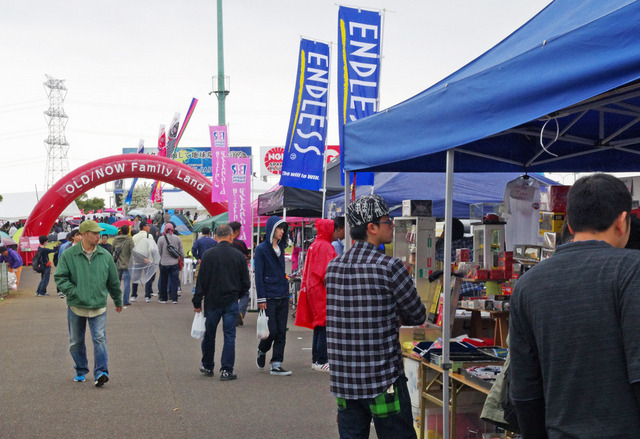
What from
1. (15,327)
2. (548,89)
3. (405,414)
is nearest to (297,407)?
(405,414)

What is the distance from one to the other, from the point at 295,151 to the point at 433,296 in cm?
648

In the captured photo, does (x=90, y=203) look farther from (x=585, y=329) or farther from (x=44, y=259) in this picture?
(x=585, y=329)

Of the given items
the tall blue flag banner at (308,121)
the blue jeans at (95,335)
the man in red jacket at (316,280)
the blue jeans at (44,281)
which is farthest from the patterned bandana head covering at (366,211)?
the blue jeans at (44,281)

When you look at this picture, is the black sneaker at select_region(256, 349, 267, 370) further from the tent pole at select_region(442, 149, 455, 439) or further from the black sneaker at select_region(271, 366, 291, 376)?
the tent pole at select_region(442, 149, 455, 439)

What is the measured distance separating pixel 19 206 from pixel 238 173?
157ft

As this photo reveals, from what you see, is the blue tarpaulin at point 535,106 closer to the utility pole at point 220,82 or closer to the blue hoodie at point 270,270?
the blue hoodie at point 270,270

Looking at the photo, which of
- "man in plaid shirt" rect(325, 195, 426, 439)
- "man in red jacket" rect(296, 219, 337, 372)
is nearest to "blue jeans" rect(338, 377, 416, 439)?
"man in plaid shirt" rect(325, 195, 426, 439)

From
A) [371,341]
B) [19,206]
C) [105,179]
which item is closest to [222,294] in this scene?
[371,341]

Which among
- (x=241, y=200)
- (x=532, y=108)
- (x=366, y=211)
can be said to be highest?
(x=241, y=200)

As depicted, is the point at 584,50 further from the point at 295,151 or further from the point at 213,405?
the point at 295,151

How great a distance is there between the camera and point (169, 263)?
1712 cm

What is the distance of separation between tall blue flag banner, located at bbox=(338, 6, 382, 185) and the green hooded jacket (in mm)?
3354

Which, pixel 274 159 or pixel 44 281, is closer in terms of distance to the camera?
pixel 44 281

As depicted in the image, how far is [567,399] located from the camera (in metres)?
2.26
